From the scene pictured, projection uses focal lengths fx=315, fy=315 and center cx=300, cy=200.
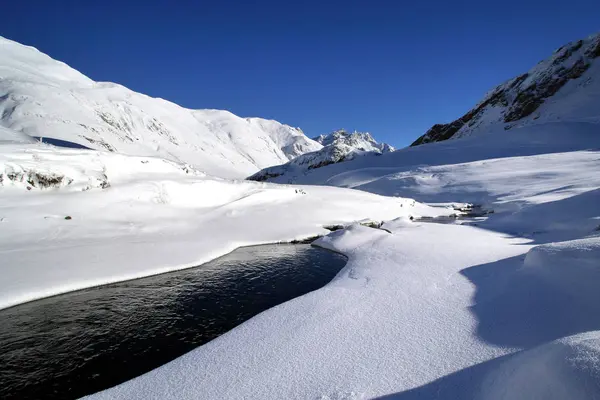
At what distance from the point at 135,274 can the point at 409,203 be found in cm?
3105

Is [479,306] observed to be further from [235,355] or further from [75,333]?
[75,333]

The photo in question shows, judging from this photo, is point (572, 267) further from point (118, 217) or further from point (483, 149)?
point (483, 149)

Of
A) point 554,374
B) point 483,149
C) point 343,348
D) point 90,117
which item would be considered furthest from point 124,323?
point 90,117

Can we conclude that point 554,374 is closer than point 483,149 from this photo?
Yes

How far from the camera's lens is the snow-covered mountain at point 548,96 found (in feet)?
241

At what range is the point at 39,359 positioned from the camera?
8.43 metres

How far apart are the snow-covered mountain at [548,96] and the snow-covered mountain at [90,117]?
309ft

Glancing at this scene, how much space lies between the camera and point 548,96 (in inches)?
3223

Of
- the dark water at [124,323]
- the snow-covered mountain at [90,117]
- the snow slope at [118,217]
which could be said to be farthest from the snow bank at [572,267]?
the snow-covered mountain at [90,117]

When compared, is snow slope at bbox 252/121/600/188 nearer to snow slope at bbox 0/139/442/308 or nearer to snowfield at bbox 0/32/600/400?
snowfield at bbox 0/32/600/400

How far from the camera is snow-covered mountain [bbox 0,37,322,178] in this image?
83750 mm

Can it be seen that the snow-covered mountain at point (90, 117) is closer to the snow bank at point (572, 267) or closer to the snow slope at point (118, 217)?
the snow slope at point (118, 217)

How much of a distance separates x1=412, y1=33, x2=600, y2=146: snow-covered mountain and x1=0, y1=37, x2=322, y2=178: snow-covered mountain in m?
94.3

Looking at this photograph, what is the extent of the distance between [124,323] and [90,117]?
391ft
